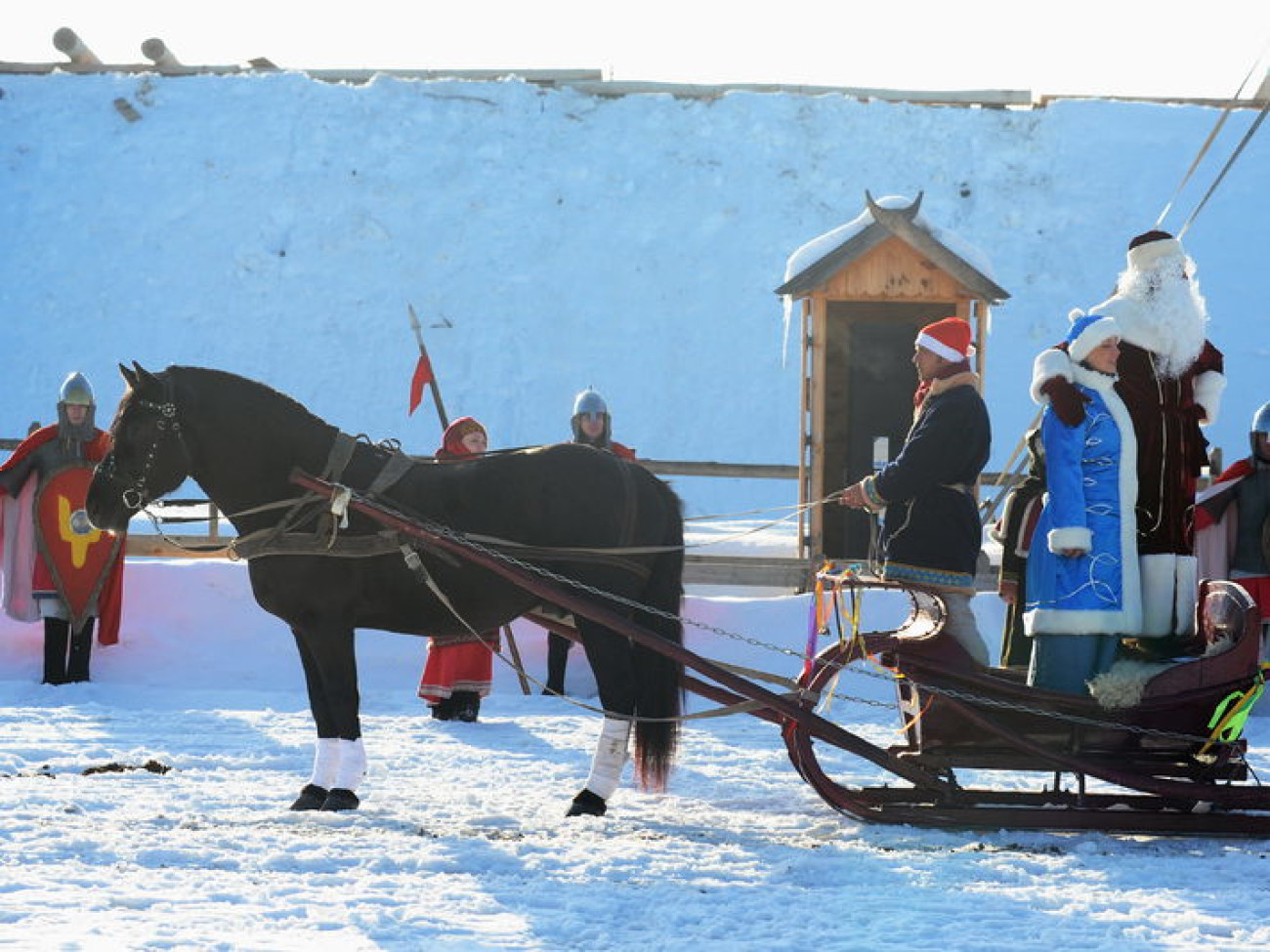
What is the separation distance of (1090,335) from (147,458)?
137 inches

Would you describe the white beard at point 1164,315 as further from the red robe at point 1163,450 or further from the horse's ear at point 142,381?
the horse's ear at point 142,381

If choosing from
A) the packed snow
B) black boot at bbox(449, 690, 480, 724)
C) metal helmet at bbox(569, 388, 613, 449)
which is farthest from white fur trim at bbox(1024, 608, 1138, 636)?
the packed snow

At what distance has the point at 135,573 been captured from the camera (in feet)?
38.6

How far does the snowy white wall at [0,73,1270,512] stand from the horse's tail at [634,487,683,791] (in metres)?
21.6

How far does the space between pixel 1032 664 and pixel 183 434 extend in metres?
3.26

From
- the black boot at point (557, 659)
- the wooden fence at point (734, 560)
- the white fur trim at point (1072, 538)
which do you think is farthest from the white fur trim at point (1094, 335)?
the wooden fence at point (734, 560)

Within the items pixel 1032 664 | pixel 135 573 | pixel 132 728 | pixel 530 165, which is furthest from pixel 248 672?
pixel 530 165

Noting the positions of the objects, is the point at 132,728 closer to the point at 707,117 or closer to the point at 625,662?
the point at 625,662

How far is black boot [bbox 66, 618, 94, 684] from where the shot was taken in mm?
10789

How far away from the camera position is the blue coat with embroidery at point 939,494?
19.1ft

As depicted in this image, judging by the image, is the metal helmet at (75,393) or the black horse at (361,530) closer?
the black horse at (361,530)

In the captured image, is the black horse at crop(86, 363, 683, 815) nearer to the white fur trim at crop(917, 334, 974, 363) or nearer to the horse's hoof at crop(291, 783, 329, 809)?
the horse's hoof at crop(291, 783, 329, 809)

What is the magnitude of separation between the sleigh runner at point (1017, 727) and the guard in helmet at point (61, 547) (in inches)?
209

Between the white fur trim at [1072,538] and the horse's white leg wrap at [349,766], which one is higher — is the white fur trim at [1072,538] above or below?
above
